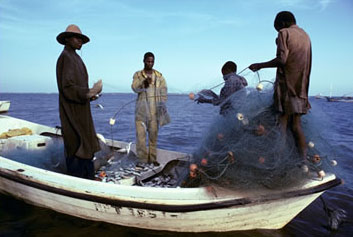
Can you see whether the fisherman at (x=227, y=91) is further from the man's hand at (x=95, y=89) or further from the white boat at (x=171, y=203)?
the man's hand at (x=95, y=89)

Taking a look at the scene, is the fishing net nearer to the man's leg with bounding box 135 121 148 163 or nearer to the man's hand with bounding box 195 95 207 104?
the man's hand with bounding box 195 95 207 104

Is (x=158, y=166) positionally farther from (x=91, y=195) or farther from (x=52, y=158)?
(x=52, y=158)

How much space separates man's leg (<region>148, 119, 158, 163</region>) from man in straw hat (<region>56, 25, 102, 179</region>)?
1299 mm

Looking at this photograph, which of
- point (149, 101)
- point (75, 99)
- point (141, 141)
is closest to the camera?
point (75, 99)

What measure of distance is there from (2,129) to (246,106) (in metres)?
6.66

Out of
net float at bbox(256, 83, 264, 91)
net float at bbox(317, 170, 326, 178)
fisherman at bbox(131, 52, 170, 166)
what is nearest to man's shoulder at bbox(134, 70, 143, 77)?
fisherman at bbox(131, 52, 170, 166)

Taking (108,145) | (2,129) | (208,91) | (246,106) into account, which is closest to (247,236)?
(246,106)

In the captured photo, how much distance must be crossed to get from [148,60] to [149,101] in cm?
74

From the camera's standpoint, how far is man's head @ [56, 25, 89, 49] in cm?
356

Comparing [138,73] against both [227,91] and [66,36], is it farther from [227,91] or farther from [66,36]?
[227,91]

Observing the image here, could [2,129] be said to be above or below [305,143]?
below

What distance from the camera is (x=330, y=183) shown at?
3533 mm

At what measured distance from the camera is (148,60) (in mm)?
4805

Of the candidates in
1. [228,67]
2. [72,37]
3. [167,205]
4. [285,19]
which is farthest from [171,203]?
[285,19]
